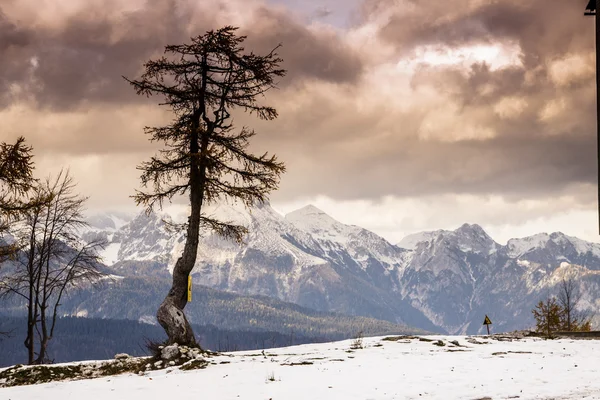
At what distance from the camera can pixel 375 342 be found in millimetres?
28750

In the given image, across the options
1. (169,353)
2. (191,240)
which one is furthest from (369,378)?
(191,240)

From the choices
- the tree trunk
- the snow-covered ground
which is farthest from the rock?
the tree trunk

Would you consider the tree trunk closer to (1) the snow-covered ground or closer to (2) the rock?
(2) the rock

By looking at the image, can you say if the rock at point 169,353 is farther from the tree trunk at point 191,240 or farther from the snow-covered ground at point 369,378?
the tree trunk at point 191,240

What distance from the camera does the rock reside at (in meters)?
23.2

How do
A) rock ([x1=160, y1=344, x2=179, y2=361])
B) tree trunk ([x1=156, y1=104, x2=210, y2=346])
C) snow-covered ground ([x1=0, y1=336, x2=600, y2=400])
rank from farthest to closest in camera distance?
1. tree trunk ([x1=156, y1=104, x2=210, y2=346])
2. rock ([x1=160, y1=344, x2=179, y2=361])
3. snow-covered ground ([x1=0, y1=336, x2=600, y2=400])

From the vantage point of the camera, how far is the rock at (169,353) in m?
23.2

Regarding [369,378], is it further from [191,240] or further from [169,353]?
[191,240]

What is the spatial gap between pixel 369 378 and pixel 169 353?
8.00 m

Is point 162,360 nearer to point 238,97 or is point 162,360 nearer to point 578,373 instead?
point 238,97

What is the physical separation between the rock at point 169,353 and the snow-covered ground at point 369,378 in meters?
1.32

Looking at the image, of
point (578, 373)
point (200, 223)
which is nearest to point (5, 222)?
point (200, 223)

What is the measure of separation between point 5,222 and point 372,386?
16.6 m

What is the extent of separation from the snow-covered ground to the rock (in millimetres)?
1318
